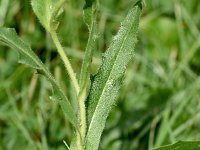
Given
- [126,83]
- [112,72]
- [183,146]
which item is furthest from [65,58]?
[126,83]

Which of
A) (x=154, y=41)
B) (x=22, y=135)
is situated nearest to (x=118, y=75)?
(x=22, y=135)

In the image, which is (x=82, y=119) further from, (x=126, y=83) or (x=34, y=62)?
(x=126, y=83)

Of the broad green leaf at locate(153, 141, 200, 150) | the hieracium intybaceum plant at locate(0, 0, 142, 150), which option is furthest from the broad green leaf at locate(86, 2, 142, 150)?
the broad green leaf at locate(153, 141, 200, 150)

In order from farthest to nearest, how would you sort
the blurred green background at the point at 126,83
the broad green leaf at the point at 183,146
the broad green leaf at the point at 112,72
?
1. the blurred green background at the point at 126,83
2. the broad green leaf at the point at 112,72
3. the broad green leaf at the point at 183,146

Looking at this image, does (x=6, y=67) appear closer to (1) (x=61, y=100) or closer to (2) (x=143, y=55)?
(2) (x=143, y=55)

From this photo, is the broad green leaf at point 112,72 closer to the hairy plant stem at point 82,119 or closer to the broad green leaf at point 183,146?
the hairy plant stem at point 82,119

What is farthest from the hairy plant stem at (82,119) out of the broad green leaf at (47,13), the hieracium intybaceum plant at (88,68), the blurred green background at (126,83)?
the blurred green background at (126,83)

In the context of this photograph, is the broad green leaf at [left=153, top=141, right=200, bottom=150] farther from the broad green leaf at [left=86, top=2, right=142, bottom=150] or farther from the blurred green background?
the blurred green background
